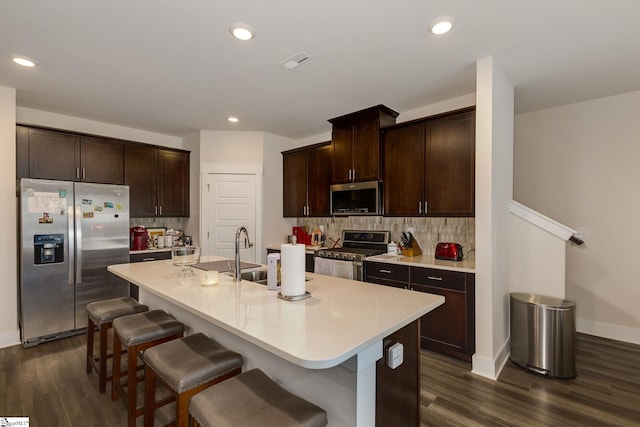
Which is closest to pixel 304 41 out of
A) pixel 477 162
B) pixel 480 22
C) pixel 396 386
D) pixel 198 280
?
pixel 480 22

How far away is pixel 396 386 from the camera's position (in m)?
1.50

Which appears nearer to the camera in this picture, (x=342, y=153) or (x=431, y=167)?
(x=431, y=167)

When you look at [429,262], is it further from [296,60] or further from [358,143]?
[296,60]

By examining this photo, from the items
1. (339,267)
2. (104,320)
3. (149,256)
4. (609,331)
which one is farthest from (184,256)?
(609,331)

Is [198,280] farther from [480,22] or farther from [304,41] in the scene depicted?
[480,22]

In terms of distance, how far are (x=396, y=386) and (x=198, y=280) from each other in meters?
1.41

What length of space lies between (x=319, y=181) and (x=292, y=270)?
2.94 m

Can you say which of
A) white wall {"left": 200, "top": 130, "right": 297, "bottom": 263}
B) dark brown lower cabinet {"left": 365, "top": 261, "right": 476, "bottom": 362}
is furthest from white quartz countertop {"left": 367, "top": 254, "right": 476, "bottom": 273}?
white wall {"left": 200, "top": 130, "right": 297, "bottom": 263}

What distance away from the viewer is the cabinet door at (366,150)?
3.62 m

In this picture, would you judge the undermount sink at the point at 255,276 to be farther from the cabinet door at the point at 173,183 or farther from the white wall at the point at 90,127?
the white wall at the point at 90,127

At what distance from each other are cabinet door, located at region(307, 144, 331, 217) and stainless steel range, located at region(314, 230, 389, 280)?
50 centimetres

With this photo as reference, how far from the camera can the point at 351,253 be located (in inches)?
142

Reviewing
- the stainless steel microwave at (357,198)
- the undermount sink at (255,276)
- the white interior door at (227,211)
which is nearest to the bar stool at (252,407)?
the undermount sink at (255,276)

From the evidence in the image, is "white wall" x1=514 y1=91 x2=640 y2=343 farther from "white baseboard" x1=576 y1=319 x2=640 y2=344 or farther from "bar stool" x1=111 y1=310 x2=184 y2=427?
"bar stool" x1=111 y1=310 x2=184 y2=427
